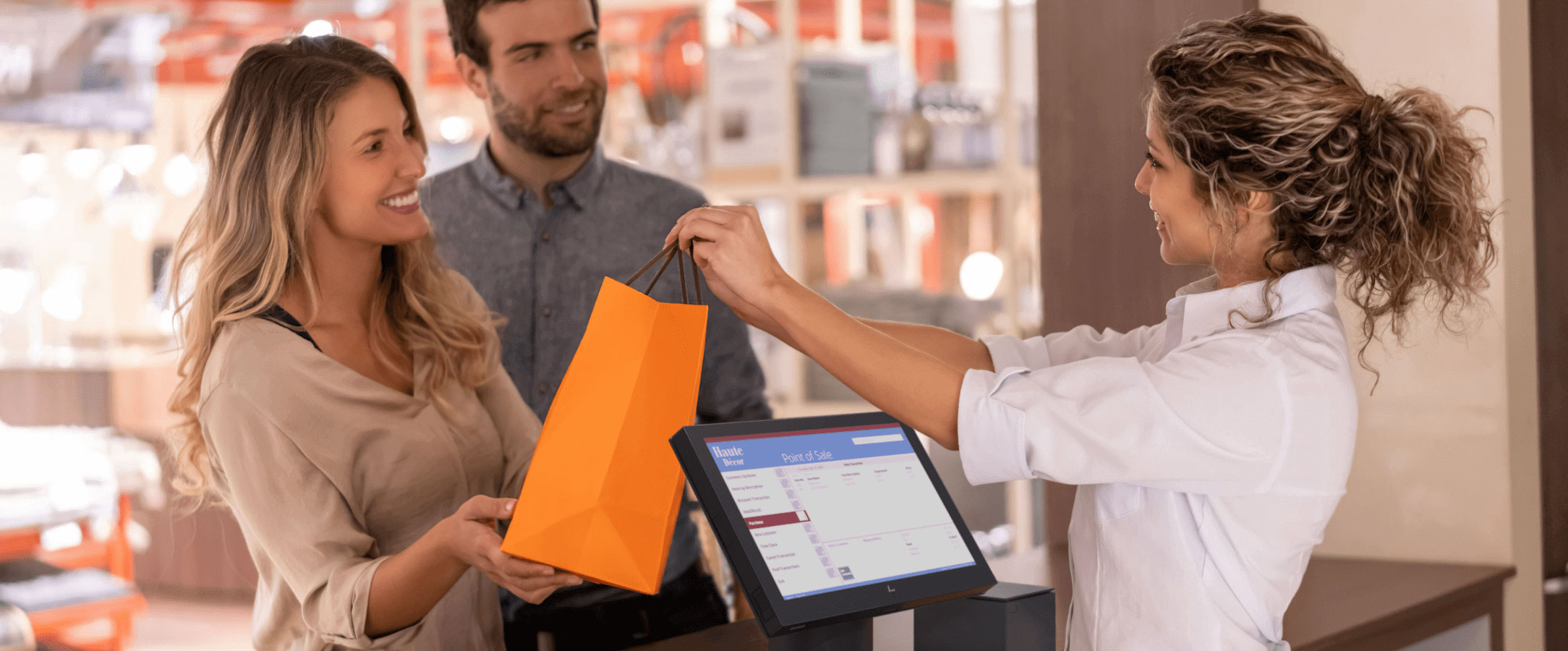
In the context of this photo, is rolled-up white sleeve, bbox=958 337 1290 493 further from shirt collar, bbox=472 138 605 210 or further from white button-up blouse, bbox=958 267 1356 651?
shirt collar, bbox=472 138 605 210

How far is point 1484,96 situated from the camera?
2.08 m

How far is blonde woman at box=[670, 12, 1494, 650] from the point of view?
3.65 feet

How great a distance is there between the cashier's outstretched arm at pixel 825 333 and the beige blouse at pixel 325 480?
49 centimetres

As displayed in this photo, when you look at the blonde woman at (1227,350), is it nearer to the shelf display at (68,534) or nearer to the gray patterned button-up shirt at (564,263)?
the gray patterned button-up shirt at (564,263)

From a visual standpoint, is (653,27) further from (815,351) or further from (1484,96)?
(815,351)

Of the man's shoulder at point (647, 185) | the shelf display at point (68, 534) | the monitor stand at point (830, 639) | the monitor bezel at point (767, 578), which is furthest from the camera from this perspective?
the shelf display at point (68, 534)

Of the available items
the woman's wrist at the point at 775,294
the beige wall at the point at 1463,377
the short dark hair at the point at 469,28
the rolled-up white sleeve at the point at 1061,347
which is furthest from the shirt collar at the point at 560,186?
the beige wall at the point at 1463,377

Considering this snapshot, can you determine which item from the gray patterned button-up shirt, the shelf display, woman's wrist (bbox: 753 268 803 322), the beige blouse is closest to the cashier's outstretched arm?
woman's wrist (bbox: 753 268 803 322)

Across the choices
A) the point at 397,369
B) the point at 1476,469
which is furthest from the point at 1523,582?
the point at 397,369

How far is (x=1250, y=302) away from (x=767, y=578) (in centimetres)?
56

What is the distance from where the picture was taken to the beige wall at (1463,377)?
209 cm

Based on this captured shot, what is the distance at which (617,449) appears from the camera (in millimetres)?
1230

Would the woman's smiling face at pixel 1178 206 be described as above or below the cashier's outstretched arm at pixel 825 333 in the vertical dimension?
above

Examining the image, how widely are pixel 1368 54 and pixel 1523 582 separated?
0.97 meters
